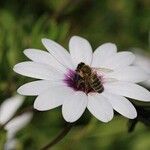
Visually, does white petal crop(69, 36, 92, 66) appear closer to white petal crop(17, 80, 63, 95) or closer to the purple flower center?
the purple flower center

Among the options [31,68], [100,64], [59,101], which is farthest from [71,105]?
[100,64]

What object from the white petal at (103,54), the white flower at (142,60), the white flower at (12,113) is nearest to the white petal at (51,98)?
the white petal at (103,54)

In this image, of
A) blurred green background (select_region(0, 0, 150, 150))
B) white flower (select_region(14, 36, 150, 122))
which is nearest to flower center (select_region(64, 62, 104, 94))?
white flower (select_region(14, 36, 150, 122))

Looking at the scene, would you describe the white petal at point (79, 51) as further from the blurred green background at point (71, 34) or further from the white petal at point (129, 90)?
the blurred green background at point (71, 34)

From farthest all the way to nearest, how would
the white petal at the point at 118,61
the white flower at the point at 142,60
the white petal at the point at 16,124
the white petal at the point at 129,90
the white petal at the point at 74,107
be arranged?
the white flower at the point at 142,60 → the white petal at the point at 16,124 → the white petal at the point at 118,61 → the white petal at the point at 129,90 → the white petal at the point at 74,107

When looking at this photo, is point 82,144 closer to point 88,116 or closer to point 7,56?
point 88,116

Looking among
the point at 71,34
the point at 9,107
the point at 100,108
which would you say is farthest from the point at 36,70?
the point at 71,34
